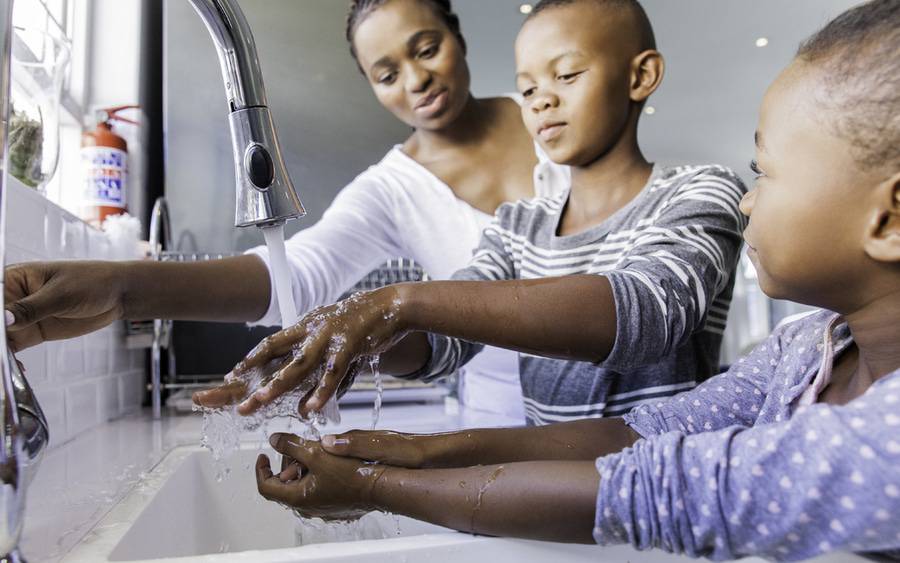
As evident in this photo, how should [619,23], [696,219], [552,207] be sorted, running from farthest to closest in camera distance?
[552,207]
[619,23]
[696,219]


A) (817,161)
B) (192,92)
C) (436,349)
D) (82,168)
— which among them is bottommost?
(436,349)

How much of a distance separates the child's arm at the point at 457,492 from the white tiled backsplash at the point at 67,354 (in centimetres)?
50

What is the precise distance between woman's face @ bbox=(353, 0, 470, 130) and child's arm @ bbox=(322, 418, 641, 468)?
78cm

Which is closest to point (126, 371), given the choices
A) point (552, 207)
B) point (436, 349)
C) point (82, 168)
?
point (82, 168)

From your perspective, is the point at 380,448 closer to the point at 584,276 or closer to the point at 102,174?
the point at 584,276

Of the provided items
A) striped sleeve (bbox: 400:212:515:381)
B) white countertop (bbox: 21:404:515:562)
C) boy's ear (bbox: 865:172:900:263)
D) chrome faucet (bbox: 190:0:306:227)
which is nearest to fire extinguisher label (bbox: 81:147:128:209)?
white countertop (bbox: 21:404:515:562)

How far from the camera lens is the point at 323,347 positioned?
1.75 ft

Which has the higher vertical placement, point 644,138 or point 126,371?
point 644,138

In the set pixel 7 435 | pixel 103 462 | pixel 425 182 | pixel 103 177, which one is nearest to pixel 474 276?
pixel 425 182

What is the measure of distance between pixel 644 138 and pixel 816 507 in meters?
4.85

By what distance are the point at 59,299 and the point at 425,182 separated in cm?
Answer: 76

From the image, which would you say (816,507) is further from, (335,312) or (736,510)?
(335,312)

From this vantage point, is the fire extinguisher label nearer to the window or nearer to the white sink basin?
the window

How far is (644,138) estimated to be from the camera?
4891 millimetres
